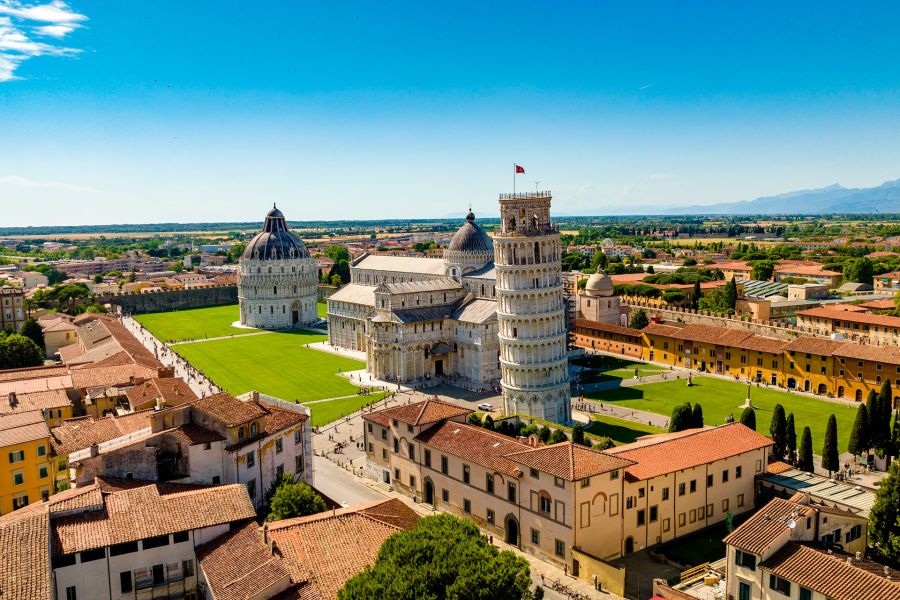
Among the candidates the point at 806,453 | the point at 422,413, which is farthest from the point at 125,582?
the point at 806,453

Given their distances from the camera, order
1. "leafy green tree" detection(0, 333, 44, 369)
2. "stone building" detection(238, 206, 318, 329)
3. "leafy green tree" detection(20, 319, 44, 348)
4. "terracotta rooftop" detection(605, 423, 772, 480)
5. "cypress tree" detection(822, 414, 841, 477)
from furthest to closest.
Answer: "stone building" detection(238, 206, 318, 329) → "leafy green tree" detection(20, 319, 44, 348) → "leafy green tree" detection(0, 333, 44, 369) → "cypress tree" detection(822, 414, 841, 477) → "terracotta rooftop" detection(605, 423, 772, 480)

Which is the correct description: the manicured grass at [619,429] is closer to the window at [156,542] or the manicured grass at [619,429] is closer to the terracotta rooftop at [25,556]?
the window at [156,542]

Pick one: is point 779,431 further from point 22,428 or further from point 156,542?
point 22,428

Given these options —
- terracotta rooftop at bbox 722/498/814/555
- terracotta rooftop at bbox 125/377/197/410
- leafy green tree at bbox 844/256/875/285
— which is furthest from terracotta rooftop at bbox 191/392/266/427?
leafy green tree at bbox 844/256/875/285

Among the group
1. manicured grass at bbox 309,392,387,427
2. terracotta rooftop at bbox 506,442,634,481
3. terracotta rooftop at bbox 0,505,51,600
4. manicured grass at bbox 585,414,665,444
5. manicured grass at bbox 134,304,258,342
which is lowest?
manicured grass at bbox 585,414,665,444

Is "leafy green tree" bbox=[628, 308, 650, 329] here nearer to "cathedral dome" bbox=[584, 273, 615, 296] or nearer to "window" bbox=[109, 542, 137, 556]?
"cathedral dome" bbox=[584, 273, 615, 296]
